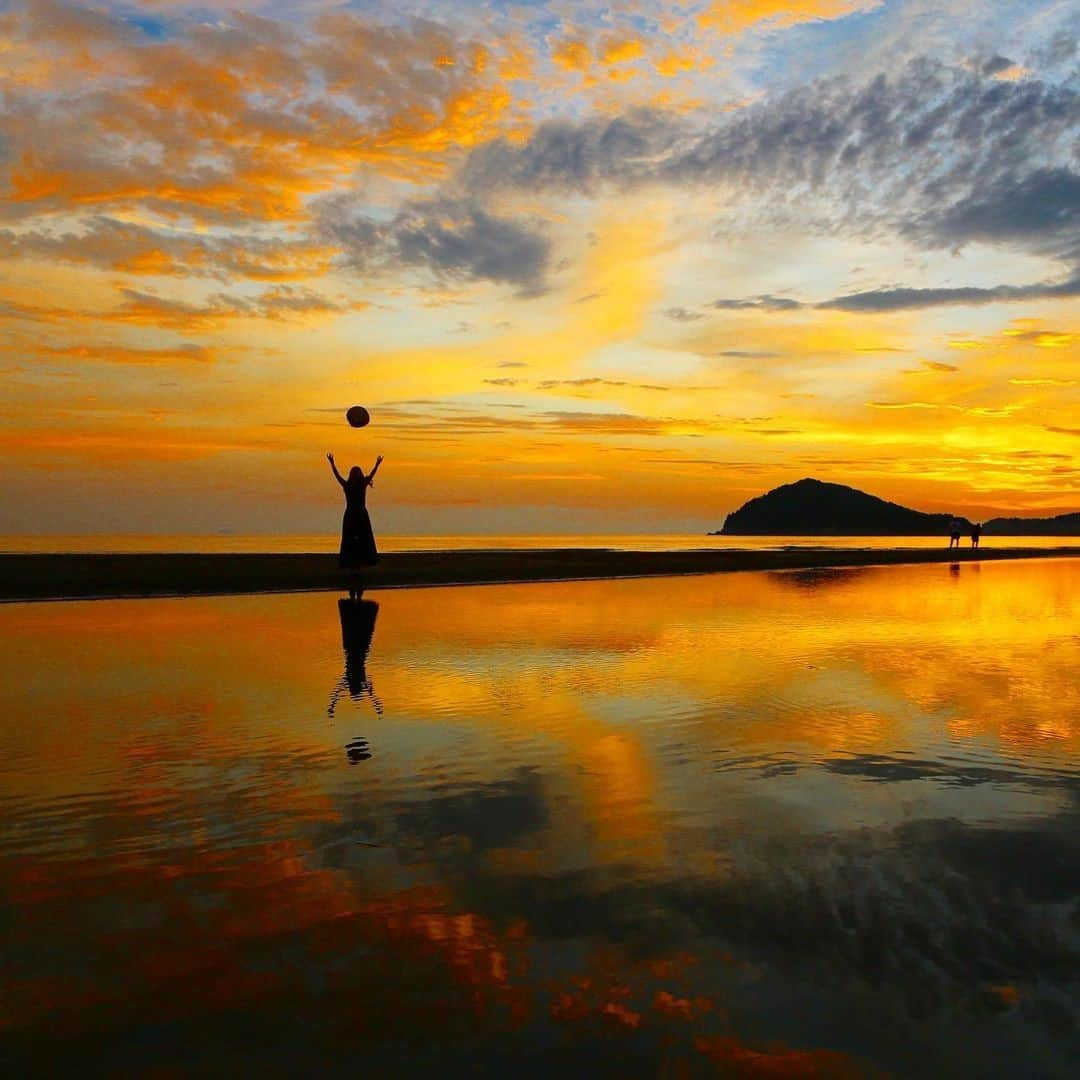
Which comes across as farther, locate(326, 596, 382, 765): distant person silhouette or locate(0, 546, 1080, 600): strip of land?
locate(0, 546, 1080, 600): strip of land

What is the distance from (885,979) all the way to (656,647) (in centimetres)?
1323

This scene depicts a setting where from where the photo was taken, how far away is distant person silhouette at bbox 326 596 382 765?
9703 mm

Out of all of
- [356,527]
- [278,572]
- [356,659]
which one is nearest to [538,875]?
[356,659]

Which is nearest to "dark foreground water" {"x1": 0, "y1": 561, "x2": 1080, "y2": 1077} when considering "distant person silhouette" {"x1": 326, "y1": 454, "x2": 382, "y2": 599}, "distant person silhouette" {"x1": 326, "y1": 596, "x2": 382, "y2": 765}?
"distant person silhouette" {"x1": 326, "y1": 596, "x2": 382, "y2": 765}

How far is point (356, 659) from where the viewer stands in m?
15.9

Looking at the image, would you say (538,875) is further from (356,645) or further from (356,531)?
(356,531)

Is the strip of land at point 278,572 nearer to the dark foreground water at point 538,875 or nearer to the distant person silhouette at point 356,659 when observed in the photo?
the distant person silhouette at point 356,659

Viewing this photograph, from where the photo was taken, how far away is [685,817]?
23.7ft

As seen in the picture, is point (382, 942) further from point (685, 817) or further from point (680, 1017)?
point (685, 817)

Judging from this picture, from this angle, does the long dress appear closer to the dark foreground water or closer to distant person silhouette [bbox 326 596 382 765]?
distant person silhouette [bbox 326 596 382 765]

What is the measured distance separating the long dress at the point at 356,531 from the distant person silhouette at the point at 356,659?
125 inches

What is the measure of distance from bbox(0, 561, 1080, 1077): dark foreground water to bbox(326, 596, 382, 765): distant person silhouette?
0.33 feet

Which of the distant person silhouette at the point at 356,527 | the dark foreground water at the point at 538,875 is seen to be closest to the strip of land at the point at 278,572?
the distant person silhouette at the point at 356,527

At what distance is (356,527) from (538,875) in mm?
25244
